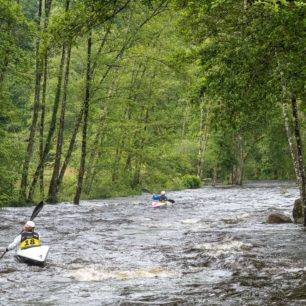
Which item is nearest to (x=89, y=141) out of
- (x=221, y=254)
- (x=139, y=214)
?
(x=139, y=214)

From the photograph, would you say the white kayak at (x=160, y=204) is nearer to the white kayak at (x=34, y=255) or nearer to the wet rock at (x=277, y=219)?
the wet rock at (x=277, y=219)

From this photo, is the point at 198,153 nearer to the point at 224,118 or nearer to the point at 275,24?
the point at 224,118

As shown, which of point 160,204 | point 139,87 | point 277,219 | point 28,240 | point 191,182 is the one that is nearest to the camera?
point 28,240

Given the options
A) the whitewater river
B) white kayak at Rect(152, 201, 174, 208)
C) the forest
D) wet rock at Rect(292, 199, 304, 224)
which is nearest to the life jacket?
the whitewater river

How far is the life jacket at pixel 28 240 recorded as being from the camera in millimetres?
11438

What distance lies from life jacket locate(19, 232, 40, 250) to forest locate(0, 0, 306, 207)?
13.2 feet

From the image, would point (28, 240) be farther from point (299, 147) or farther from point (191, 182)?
point (191, 182)

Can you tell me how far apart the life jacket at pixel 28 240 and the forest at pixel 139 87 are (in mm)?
4037

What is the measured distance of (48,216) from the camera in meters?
20.1

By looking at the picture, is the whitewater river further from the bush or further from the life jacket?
the bush

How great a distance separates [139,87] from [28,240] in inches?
866

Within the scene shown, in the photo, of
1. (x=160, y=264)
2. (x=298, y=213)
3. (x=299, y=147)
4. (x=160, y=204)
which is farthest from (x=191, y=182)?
(x=160, y=264)

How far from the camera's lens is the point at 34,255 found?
10859 mm

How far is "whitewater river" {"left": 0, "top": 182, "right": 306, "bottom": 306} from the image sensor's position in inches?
318
